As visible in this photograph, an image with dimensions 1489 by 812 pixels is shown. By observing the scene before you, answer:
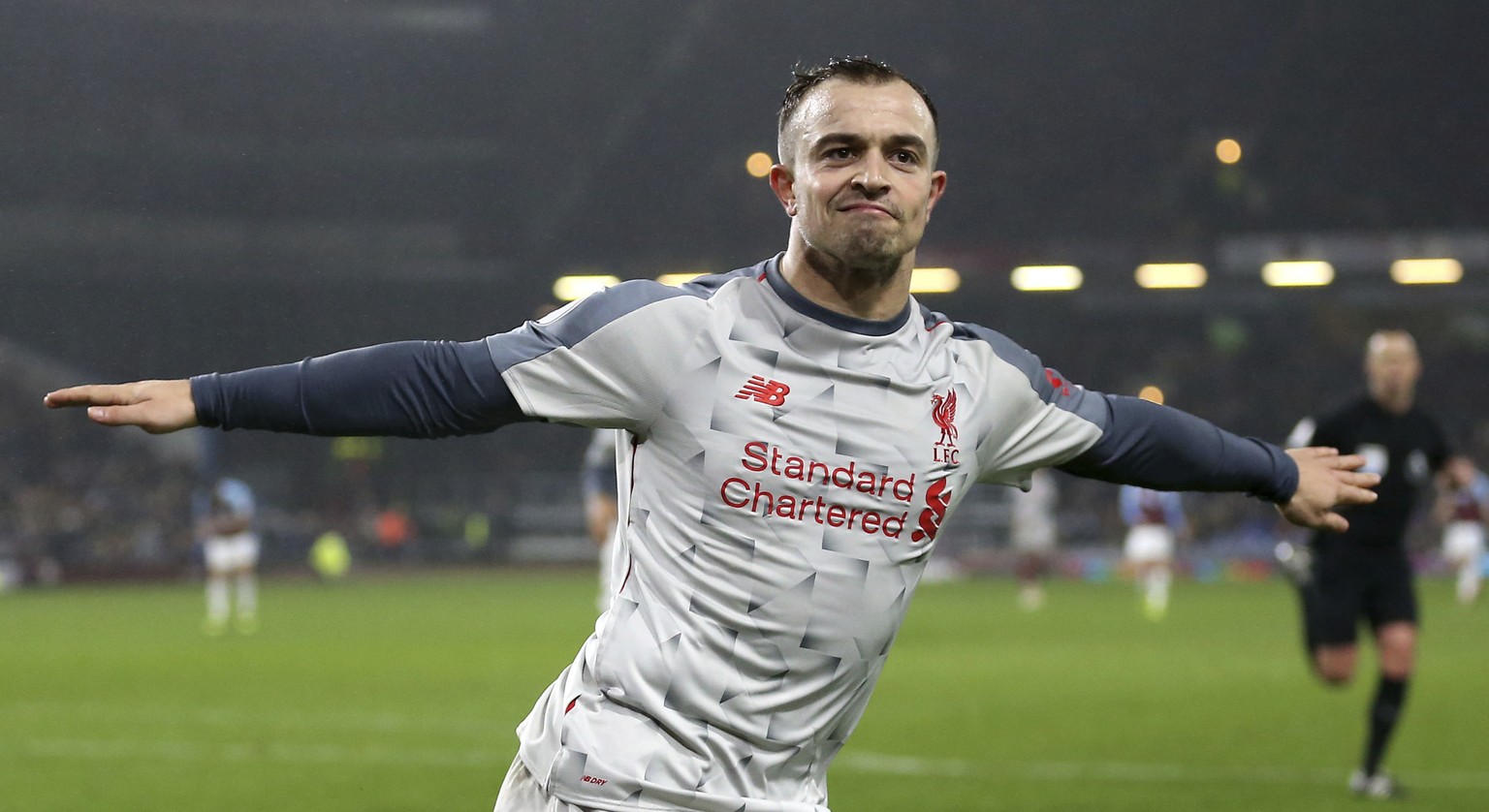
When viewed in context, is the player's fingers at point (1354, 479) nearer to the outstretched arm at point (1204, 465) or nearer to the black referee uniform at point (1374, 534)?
the outstretched arm at point (1204, 465)

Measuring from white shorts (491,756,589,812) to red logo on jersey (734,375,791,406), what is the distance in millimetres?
736

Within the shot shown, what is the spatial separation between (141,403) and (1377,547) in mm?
7561

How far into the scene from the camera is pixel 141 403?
2656 millimetres

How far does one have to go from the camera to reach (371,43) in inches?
977

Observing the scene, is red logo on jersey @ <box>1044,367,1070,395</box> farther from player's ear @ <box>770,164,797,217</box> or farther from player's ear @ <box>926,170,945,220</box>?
player's ear @ <box>770,164,797,217</box>

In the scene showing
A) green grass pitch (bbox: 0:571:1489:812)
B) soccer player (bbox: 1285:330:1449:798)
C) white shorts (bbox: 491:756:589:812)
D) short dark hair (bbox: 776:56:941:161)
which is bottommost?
green grass pitch (bbox: 0:571:1489:812)

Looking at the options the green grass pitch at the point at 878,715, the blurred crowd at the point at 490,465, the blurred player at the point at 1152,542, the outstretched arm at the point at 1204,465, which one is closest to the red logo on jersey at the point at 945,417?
the outstretched arm at the point at 1204,465

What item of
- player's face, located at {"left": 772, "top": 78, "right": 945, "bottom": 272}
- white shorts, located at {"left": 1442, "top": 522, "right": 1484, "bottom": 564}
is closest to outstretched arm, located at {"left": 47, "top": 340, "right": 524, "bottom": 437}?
player's face, located at {"left": 772, "top": 78, "right": 945, "bottom": 272}

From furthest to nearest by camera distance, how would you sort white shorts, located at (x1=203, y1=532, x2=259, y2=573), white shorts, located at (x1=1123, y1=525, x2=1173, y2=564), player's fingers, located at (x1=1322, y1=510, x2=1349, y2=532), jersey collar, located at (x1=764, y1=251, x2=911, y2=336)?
1. white shorts, located at (x1=1123, y1=525, x2=1173, y2=564)
2. white shorts, located at (x1=203, y1=532, x2=259, y2=573)
3. player's fingers, located at (x1=1322, y1=510, x2=1349, y2=532)
4. jersey collar, located at (x1=764, y1=251, x2=911, y2=336)

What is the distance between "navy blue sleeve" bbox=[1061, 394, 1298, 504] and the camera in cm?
335

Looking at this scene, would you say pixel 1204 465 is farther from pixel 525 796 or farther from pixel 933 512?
pixel 525 796

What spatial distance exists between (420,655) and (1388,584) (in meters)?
10.2

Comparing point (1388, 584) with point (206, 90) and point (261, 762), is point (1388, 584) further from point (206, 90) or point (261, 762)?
point (206, 90)

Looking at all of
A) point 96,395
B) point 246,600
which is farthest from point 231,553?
point 96,395
